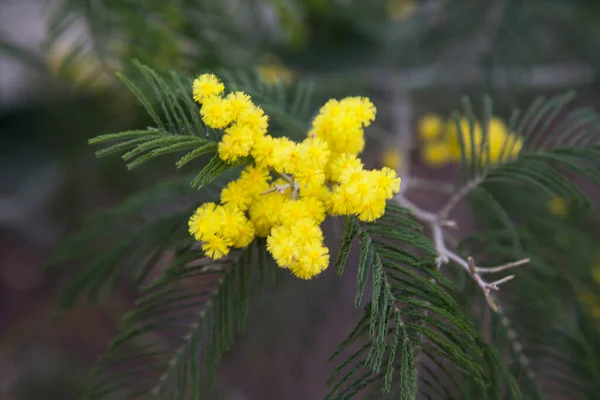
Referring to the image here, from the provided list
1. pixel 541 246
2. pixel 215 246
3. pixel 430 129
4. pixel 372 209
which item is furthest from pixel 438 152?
pixel 215 246

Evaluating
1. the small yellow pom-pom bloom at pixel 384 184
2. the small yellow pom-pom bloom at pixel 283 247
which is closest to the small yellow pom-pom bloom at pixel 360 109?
the small yellow pom-pom bloom at pixel 384 184

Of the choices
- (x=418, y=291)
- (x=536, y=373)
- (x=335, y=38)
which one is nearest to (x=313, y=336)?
(x=536, y=373)

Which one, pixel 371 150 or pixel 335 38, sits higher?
pixel 335 38

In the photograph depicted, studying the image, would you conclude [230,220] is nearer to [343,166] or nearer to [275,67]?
[343,166]

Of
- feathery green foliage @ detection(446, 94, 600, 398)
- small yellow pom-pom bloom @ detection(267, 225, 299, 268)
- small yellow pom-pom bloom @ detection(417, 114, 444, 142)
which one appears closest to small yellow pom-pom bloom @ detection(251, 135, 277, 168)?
small yellow pom-pom bloom @ detection(267, 225, 299, 268)

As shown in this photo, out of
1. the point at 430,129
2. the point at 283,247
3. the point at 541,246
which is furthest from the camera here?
the point at 430,129

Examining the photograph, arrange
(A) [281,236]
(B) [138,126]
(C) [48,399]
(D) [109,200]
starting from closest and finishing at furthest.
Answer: (A) [281,236] < (B) [138,126] < (C) [48,399] < (D) [109,200]

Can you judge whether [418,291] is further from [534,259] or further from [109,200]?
[109,200]

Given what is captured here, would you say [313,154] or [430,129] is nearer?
[313,154]
